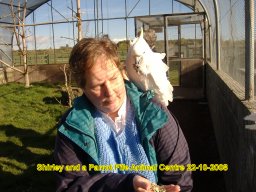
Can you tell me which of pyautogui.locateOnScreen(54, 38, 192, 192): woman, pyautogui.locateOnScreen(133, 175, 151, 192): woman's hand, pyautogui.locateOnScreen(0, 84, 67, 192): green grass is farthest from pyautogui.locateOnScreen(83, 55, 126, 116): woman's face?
pyautogui.locateOnScreen(0, 84, 67, 192): green grass

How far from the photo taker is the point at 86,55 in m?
1.47

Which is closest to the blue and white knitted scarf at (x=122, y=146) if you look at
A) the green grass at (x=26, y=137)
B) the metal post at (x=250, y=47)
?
the metal post at (x=250, y=47)

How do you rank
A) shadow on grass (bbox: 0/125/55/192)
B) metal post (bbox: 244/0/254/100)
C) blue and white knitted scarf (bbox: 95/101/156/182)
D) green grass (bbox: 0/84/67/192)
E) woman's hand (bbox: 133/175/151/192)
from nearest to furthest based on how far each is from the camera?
1. woman's hand (bbox: 133/175/151/192)
2. blue and white knitted scarf (bbox: 95/101/156/182)
3. metal post (bbox: 244/0/254/100)
4. shadow on grass (bbox: 0/125/55/192)
5. green grass (bbox: 0/84/67/192)

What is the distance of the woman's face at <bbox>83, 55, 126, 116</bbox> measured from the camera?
1.48m

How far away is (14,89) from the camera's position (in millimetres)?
12281

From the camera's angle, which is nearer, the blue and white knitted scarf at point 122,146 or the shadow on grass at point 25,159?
the blue and white knitted scarf at point 122,146

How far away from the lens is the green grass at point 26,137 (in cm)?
457

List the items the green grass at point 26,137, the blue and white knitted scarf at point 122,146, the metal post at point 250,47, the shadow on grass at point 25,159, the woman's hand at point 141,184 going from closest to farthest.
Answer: the woman's hand at point 141,184, the blue and white knitted scarf at point 122,146, the metal post at point 250,47, the shadow on grass at point 25,159, the green grass at point 26,137

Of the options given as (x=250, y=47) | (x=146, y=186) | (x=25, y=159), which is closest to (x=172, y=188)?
(x=146, y=186)

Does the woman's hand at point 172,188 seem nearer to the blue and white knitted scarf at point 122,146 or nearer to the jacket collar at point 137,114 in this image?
the blue and white knitted scarf at point 122,146

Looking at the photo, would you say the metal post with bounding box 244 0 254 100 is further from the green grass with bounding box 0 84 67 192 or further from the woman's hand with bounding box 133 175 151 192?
the green grass with bounding box 0 84 67 192

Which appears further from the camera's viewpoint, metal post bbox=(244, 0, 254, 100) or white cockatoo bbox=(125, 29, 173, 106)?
metal post bbox=(244, 0, 254, 100)

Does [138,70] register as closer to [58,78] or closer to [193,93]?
[193,93]

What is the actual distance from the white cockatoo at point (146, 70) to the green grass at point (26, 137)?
3.04 m
